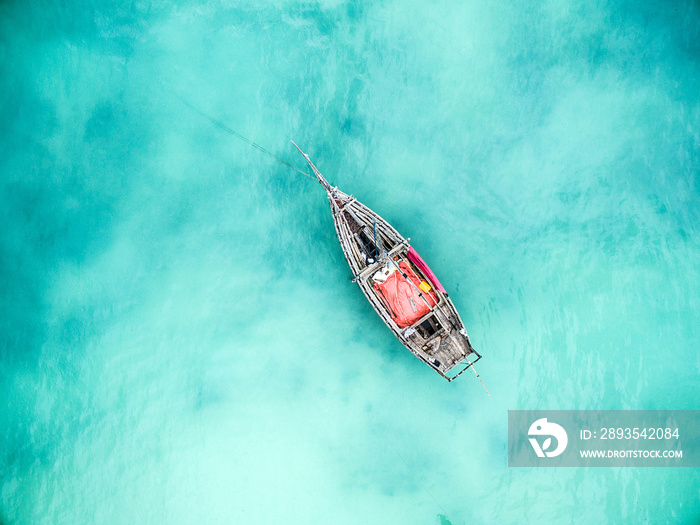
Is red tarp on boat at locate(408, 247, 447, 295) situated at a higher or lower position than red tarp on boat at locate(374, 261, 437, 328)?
higher

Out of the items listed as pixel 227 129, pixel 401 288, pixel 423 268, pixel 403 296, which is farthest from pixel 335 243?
pixel 227 129

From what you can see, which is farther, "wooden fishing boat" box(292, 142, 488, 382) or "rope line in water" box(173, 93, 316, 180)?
"rope line in water" box(173, 93, 316, 180)

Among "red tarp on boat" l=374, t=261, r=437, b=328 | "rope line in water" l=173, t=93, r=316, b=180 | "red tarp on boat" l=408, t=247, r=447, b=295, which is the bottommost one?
"red tarp on boat" l=374, t=261, r=437, b=328

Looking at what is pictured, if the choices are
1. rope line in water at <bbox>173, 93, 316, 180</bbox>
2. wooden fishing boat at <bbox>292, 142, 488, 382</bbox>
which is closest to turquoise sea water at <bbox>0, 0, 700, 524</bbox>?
rope line in water at <bbox>173, 93, 316, 180</bbox>

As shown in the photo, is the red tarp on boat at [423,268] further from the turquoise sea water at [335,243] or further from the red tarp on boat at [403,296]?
the turquoise sea water at [335,243]

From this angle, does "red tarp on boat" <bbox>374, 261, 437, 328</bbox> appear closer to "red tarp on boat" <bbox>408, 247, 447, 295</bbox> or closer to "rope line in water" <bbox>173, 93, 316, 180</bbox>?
"red tarp on boat" <bbox>408, 247, 447, 295</bbox>

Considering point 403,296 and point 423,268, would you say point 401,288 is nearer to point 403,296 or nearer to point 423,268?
point 403,296
